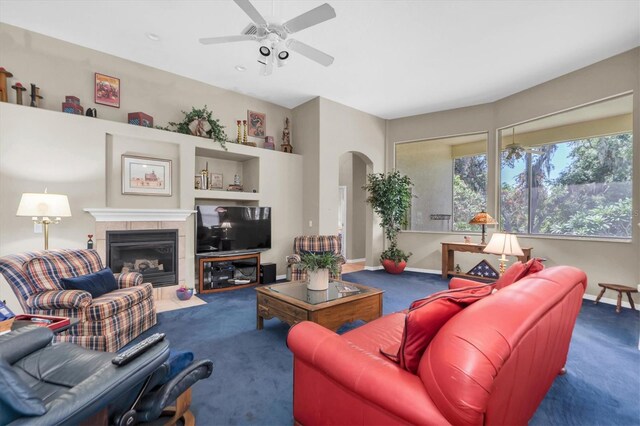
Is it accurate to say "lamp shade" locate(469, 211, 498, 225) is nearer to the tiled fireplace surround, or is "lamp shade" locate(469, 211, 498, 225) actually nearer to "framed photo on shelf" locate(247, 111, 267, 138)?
"framed photo on shelf" locate(247, 111, 267, 138)

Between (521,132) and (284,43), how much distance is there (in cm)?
481

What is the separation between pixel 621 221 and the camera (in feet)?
13.7

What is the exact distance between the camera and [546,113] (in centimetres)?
465

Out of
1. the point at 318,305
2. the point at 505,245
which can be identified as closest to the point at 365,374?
the point at 318,305

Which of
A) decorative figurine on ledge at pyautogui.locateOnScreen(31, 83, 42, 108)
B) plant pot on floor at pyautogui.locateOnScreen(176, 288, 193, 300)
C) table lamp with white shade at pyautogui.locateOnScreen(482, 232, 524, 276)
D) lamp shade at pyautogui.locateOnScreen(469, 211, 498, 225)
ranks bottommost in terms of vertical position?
plant pot on floor at pyautogui.locateOnScreen(176, 288, 193, 300)

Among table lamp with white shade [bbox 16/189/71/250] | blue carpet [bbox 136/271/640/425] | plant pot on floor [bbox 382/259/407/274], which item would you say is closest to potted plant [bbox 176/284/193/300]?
blue carpet [bbox 136/271/640/425]

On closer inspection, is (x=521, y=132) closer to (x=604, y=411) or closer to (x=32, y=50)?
(x=604, y=411)

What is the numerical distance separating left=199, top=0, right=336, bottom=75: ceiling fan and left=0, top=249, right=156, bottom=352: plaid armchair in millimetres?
2568

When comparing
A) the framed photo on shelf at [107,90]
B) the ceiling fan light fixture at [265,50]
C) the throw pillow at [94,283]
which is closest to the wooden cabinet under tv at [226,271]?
the throw pillow at [94,283]

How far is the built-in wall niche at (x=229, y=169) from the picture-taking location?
192 inches

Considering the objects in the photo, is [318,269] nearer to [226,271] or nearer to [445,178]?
[226,271]

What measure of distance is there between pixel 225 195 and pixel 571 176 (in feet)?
19.1

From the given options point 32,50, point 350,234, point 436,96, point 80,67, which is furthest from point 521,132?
point 32,50

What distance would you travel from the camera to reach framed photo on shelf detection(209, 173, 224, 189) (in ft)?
16.9
